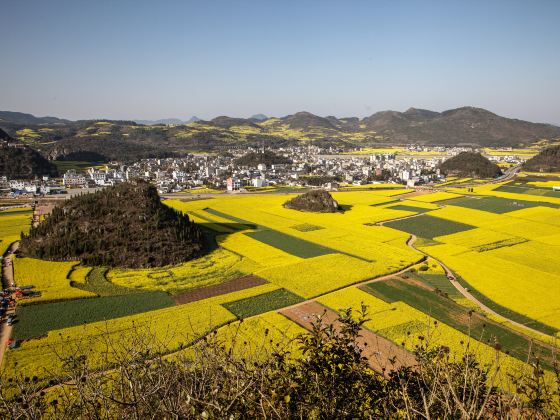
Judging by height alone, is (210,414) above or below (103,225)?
above

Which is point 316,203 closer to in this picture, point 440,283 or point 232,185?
point 440,283

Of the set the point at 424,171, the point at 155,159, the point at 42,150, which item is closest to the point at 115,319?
the point at 424,171

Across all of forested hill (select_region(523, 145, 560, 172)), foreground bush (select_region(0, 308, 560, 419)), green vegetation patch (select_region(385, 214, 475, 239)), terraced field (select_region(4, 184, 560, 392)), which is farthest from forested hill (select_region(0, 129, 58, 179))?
forested hill (select_region(523, 145, 560, 172))

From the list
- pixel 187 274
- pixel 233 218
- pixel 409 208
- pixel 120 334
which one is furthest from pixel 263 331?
pixel 409 208

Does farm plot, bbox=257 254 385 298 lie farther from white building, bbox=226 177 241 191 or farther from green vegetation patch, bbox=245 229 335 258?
white building, bbox=226 177 241 191

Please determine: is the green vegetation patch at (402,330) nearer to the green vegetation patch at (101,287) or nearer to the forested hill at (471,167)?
the green vegetation patch at (101,287)

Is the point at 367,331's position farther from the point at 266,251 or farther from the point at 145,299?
the point at 266,251

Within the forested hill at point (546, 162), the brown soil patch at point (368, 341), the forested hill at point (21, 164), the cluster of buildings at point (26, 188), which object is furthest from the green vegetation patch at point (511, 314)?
the forested hill at point (546, 162)
